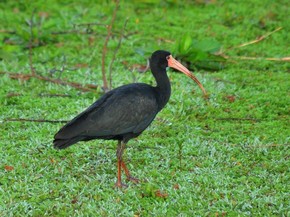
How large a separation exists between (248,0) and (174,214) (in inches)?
304

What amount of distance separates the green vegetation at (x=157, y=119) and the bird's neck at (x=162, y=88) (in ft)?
1.70

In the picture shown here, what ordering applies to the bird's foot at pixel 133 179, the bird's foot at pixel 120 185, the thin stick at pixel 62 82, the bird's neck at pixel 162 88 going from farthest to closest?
the thin stick at pixel 62 82
the bird's neck at pixel 162 88
the bird's foot at pixel 133 179
the bird's foot at pixel 120 185

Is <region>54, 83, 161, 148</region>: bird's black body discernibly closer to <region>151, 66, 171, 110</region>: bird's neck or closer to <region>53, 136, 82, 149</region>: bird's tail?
<region>53, 136, 82, 149</region>: bird's tail

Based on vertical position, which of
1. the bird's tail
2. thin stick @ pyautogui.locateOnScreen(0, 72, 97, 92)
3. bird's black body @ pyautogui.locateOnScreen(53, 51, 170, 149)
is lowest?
thin stick @ pyautogui.locateOnScreen(0, 72, 97, 92)

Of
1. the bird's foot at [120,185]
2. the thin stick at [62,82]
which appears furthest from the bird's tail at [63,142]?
the thin stick at [62,82]

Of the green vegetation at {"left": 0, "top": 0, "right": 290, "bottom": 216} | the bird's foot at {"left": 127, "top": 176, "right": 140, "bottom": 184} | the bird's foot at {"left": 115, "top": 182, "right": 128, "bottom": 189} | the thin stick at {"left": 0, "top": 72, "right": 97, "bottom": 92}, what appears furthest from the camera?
the thin stick at {"left": 0, "top": 72, "right": 97, "bottom": 92}

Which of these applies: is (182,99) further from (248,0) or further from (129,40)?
(248,0)

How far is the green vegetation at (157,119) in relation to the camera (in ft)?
19.1

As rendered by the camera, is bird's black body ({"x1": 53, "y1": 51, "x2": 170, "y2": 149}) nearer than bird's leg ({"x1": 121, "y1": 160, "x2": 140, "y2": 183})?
Yes

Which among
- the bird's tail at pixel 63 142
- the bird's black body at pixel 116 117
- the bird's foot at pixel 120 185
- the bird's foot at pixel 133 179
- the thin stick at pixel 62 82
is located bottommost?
the thin stick at pixel 62 82

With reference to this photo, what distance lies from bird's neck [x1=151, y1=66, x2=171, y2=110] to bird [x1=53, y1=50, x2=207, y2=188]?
0.04 metres

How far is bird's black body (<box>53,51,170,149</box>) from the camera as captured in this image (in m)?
6.03

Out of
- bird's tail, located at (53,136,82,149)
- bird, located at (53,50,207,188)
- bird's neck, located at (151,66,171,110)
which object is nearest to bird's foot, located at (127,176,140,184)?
bird, located at (53,50,207,188)

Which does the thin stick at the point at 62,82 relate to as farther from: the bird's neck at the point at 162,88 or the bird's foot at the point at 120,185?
the bird's foot at the point at 120,185
